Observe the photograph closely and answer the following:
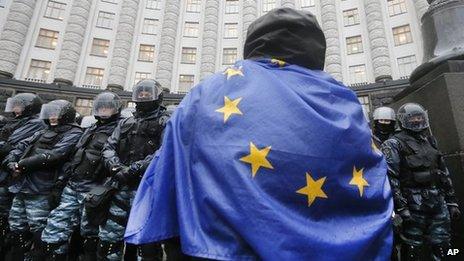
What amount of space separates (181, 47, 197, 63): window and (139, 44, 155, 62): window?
267 centimetres

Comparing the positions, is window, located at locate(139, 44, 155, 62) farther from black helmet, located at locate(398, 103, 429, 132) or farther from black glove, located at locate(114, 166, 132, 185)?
black helmet, located at locate(398, 103, 429, 132)

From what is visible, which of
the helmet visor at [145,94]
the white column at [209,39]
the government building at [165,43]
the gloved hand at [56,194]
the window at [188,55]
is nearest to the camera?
the helmet visor at [145,94]

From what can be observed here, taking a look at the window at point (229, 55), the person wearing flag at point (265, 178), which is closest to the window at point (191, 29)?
the window at point (229, 55)

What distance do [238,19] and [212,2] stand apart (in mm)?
2934

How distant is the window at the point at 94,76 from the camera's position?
25.0 meters

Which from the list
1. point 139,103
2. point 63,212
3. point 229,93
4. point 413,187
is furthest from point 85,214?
point 413,187

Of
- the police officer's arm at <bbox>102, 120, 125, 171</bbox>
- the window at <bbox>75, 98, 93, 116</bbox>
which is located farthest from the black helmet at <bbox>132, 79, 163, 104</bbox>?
the window at <bbox>75, 98, 93, 116</bbox>

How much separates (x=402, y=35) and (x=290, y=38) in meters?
27.3

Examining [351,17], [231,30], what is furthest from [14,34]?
[351,17]

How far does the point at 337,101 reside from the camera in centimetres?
154

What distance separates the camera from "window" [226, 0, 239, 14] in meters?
29.2

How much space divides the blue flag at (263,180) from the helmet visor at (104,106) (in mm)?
3576

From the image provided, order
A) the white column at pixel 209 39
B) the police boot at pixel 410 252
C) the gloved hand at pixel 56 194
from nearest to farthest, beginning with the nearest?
the police boot at pixel 410 252, the gloved hand at pixel 56 194, the white column at pixel 209 39

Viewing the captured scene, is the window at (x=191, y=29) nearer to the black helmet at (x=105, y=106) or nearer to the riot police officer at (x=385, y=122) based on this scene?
the riot police officer at (x=385, y=122)
